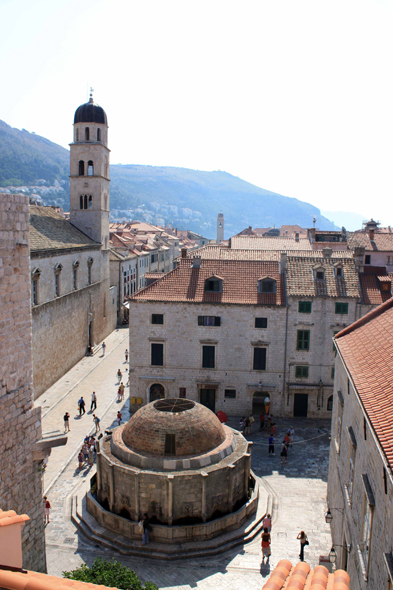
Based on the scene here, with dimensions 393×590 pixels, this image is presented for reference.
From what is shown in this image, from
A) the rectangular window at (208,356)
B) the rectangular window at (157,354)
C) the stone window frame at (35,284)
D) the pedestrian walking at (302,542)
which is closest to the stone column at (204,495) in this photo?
the pedestrian walking at (302,542)

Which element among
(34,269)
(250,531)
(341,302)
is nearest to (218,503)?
(250,531)

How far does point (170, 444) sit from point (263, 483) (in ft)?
22.6

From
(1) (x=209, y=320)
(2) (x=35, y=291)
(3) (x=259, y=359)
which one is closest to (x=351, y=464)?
(3) (x=259, y=359)

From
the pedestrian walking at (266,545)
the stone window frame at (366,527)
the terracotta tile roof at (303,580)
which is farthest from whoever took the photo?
the pedestrian walking at (266,545)

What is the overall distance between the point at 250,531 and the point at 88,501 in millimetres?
7455

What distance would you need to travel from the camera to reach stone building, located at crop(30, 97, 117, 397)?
123ft

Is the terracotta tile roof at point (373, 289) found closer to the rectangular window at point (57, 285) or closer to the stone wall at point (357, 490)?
the stone wall at point (357, 490)

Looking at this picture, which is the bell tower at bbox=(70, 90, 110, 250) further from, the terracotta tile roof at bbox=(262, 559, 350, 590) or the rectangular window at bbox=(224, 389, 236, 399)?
the terracotta tile roof at bbox=(262, 559, 350, 590)

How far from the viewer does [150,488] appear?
20.2 meters

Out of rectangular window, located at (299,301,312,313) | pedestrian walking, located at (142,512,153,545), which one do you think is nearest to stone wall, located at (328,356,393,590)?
pedestrian walking, located at (142,512,153,545)

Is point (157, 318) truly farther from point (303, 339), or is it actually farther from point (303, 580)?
point (303, 580)

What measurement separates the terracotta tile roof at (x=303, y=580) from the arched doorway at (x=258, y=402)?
24.3 meters

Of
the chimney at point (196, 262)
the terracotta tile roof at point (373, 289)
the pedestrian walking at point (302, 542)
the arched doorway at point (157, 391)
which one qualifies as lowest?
the pedestrian walking at point (302, 542)

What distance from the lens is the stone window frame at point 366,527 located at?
476 inches
